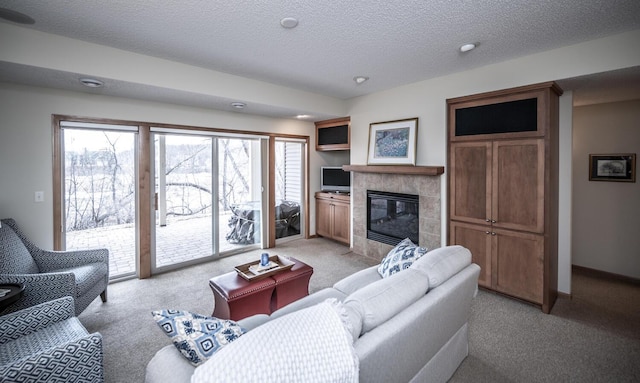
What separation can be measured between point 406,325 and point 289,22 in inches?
89.7

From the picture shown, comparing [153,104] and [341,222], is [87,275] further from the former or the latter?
[341,222]

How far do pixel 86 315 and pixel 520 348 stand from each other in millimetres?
3953

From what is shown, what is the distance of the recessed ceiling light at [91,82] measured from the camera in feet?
9.42

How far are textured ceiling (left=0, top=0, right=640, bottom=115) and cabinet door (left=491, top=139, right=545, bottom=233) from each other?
99 cm

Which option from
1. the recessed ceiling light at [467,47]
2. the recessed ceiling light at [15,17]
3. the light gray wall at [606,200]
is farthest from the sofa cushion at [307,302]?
the light gray wall at [606,200]


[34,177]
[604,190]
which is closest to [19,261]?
[34,177]

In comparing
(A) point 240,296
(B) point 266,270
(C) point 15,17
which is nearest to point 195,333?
(A) point 240,296

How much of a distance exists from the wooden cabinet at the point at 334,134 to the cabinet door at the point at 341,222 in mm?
1069

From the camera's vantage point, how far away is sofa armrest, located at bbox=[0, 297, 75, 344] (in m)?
1.73

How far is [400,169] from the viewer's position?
4059 millimetres

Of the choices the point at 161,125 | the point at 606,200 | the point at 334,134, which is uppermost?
the point at 334,134

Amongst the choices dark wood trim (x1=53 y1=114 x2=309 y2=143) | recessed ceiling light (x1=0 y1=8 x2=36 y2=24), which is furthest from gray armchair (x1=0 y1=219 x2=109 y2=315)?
recessed ceiling light (x1=0 y1=8 x2=36 y2=24)

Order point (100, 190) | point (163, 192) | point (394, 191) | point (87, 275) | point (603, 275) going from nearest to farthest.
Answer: point (87, 275)
point (100, 190)
point (603, 275)
point (163, 192)
point (394, 191)

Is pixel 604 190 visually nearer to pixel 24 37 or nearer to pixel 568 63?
pixel 568 63
